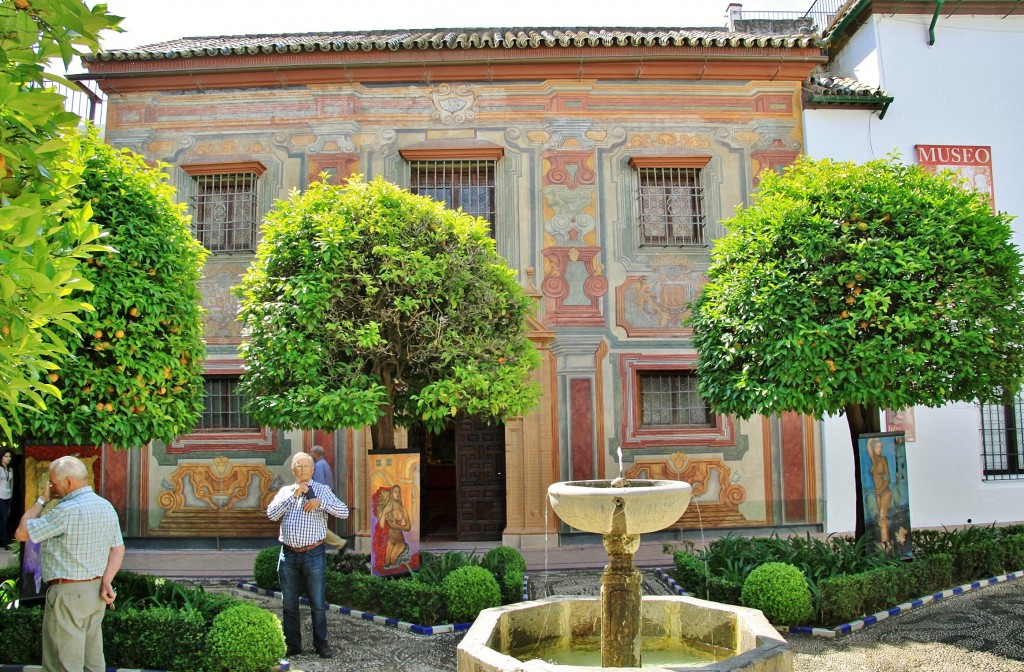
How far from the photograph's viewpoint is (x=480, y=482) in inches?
467

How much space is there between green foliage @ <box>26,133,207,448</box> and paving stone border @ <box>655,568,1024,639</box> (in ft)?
16.9

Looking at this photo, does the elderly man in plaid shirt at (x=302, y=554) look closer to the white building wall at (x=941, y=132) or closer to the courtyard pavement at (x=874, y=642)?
the courtyard pavement at (x=874, y=642)

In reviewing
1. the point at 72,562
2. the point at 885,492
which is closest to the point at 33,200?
the point at 72,562

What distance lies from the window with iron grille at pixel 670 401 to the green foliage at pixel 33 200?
9.64m

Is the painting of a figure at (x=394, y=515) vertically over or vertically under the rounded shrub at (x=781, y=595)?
over

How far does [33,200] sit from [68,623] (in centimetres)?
336

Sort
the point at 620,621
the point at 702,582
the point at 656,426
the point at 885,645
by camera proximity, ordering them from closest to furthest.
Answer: the point at 620,621 → the point at 885,645 → the point at 702,582 → the point at 656,426

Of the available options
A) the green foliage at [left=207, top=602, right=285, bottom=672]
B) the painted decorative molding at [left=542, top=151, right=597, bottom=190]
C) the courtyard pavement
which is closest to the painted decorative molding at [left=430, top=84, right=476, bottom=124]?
the painted decorative molding at [left=542, top=151, right=597, bottom=190]

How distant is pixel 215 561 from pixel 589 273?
6608 mm

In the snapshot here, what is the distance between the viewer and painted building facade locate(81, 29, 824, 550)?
1153cm

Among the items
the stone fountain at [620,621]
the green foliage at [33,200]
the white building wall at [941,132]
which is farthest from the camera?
Answer: the white building wall at [941,132]

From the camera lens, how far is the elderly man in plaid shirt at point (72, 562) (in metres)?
4.76

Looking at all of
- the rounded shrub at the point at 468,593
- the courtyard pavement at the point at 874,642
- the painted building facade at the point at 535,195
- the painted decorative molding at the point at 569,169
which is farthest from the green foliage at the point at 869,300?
the painted decorative molding at the point at 569,169

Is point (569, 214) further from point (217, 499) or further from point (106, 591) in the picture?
point (106, 591)
